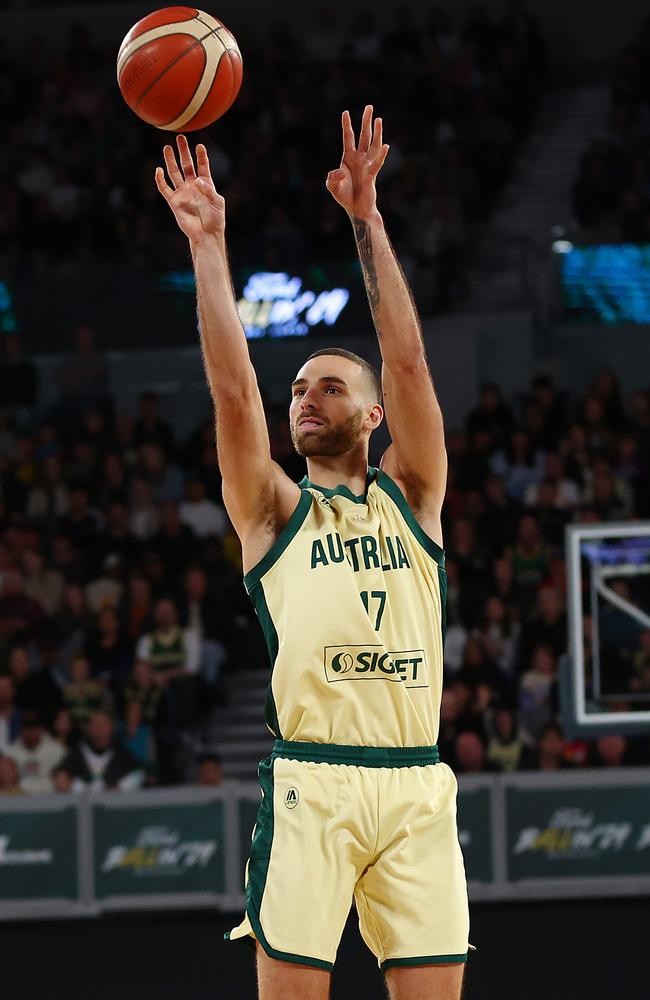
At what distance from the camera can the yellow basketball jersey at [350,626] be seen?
433 centimetres

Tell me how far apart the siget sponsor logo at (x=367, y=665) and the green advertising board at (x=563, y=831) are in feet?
21.1

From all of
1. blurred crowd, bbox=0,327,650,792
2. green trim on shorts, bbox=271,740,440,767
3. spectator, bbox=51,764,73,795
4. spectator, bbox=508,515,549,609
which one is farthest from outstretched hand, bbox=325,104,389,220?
spectator, bbox=508,515,549,609

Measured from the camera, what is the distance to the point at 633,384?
15117mm

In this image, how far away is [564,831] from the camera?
10594 millimetres

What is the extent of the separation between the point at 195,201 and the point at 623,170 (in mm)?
11534

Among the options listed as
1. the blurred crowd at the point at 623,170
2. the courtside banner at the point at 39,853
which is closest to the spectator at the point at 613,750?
the courtside banner at the point at 39,853

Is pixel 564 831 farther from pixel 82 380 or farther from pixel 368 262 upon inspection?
pixel 82 380

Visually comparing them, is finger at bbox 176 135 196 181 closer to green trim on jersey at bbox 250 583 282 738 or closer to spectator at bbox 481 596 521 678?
green trim on jersey at bbox 250 583 282 738

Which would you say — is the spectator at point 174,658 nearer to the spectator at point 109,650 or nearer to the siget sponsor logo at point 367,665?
the spectator at point 109,650

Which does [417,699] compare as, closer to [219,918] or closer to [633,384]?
[219,918]

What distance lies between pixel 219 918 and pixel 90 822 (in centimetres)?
107

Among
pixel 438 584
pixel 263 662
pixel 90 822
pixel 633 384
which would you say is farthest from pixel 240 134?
pixel 438 584

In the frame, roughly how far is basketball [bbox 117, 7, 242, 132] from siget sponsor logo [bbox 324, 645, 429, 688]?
78.2 inches

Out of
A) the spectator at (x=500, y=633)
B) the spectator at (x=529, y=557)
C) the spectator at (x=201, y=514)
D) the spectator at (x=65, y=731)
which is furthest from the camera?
the spectator at (x=201, y=514)
